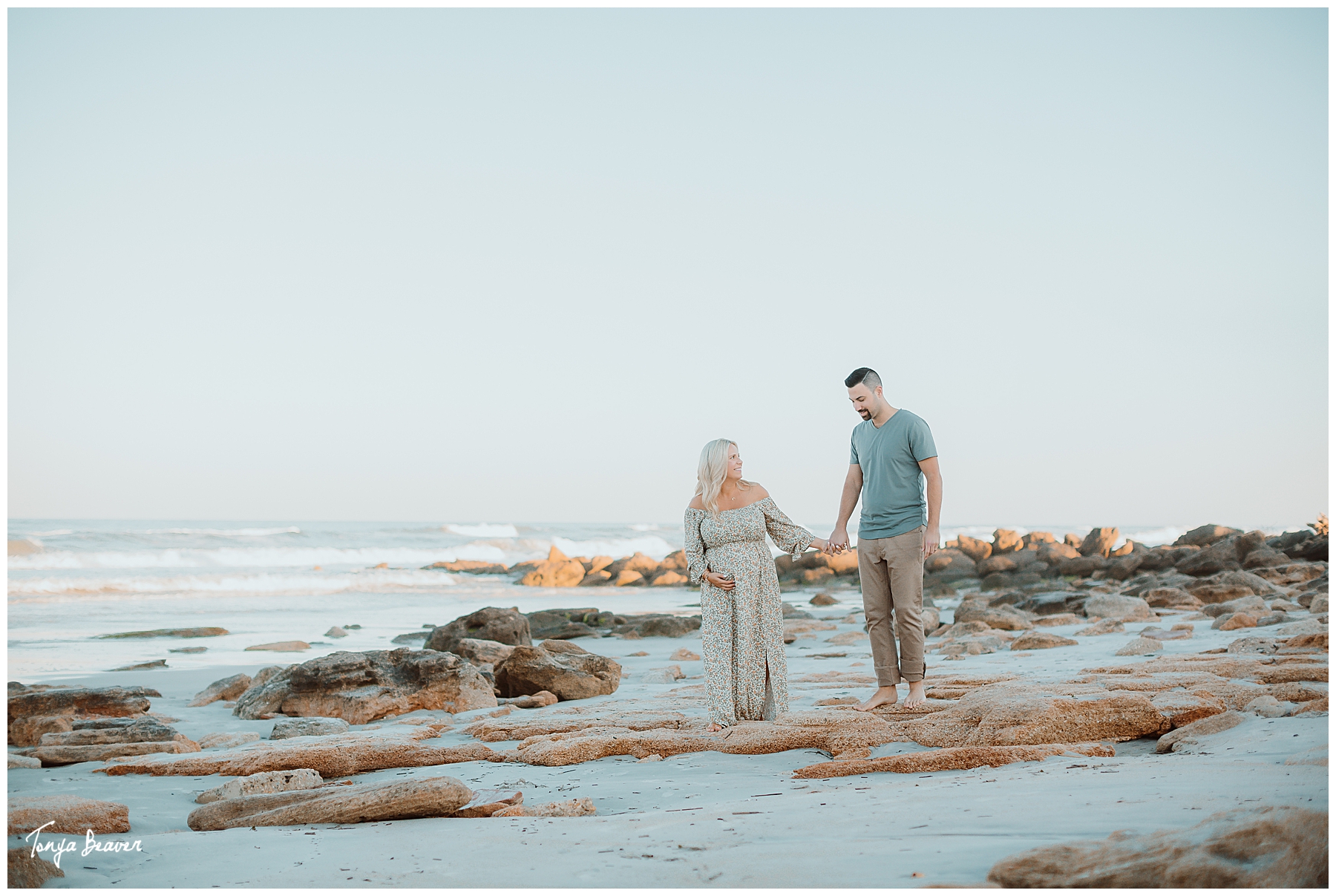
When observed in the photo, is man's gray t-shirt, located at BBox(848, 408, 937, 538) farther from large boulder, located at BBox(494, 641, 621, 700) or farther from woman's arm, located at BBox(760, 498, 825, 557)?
large boulder, located at BBox(494, 641, 621, 700)

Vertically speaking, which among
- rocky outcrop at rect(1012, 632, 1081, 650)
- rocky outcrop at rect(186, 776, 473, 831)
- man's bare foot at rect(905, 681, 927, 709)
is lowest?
rocky outcrop at rect(1012, 632, 1081, 650)

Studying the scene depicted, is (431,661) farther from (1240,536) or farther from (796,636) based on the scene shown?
(1240,536)

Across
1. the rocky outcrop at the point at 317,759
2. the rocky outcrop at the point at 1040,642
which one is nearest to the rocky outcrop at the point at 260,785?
the rocky outcrop at the point at 317,759

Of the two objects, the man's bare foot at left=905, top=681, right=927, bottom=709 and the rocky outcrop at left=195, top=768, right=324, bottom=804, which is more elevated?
the rocky outcrop at left=195, top=768, right=324, bottom=804

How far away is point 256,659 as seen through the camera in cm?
1087

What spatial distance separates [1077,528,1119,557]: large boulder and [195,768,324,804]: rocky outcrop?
2533cm

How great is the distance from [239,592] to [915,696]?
19758mm

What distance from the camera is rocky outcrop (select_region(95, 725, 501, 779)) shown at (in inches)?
178

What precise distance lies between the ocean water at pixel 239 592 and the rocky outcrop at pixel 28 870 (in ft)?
26.8

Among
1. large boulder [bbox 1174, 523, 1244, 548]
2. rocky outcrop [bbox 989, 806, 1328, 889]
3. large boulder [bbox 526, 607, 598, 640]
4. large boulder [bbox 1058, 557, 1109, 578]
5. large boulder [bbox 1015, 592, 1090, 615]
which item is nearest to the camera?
rocky outcrop [bbox 989, 806, 1328, 889]

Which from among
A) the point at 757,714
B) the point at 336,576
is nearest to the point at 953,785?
the point at 757,714

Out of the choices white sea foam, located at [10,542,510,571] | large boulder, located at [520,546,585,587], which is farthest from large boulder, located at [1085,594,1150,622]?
white sea foam, located at [10,542,510,571]

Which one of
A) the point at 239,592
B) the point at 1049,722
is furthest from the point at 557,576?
the point at 1049,722

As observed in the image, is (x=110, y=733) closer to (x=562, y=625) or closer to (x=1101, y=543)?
(x=562, y=625)
